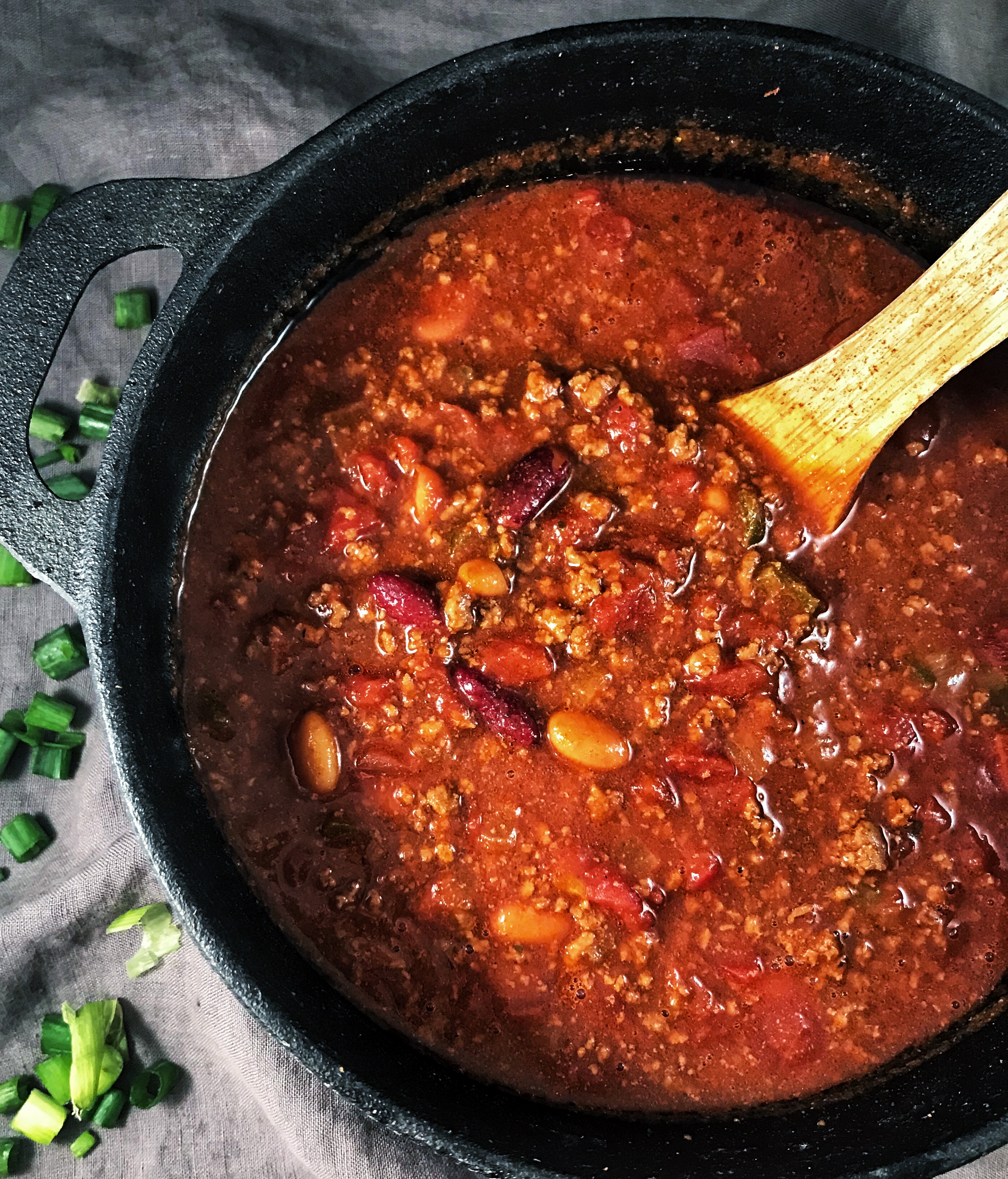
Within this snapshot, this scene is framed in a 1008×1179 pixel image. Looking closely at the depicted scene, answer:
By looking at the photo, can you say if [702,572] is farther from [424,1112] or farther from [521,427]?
[424,1112]

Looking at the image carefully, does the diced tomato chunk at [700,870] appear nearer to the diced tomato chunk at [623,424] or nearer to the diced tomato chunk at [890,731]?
the diced tomato chunk at [890,731]

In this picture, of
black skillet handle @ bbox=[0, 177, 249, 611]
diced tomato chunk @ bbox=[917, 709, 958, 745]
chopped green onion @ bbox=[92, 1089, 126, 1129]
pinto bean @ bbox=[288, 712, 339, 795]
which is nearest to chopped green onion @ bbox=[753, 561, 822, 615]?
diced tomato chunk @ bbox=[917, 709, 958, 745]

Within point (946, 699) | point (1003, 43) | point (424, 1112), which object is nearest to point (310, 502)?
point (424, 1112)

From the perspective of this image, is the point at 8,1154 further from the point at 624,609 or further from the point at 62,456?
the point at 624,609

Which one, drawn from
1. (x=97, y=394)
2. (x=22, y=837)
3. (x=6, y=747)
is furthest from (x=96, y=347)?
(x=22, y=837)

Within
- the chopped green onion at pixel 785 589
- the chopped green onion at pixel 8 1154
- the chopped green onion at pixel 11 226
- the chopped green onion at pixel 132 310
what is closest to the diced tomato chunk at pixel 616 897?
the chopped green onion at pixel 785 589

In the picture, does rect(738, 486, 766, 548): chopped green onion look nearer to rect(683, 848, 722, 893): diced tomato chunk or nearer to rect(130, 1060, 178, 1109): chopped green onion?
rect(683, 848, 722, 893): diced tomato chunk
